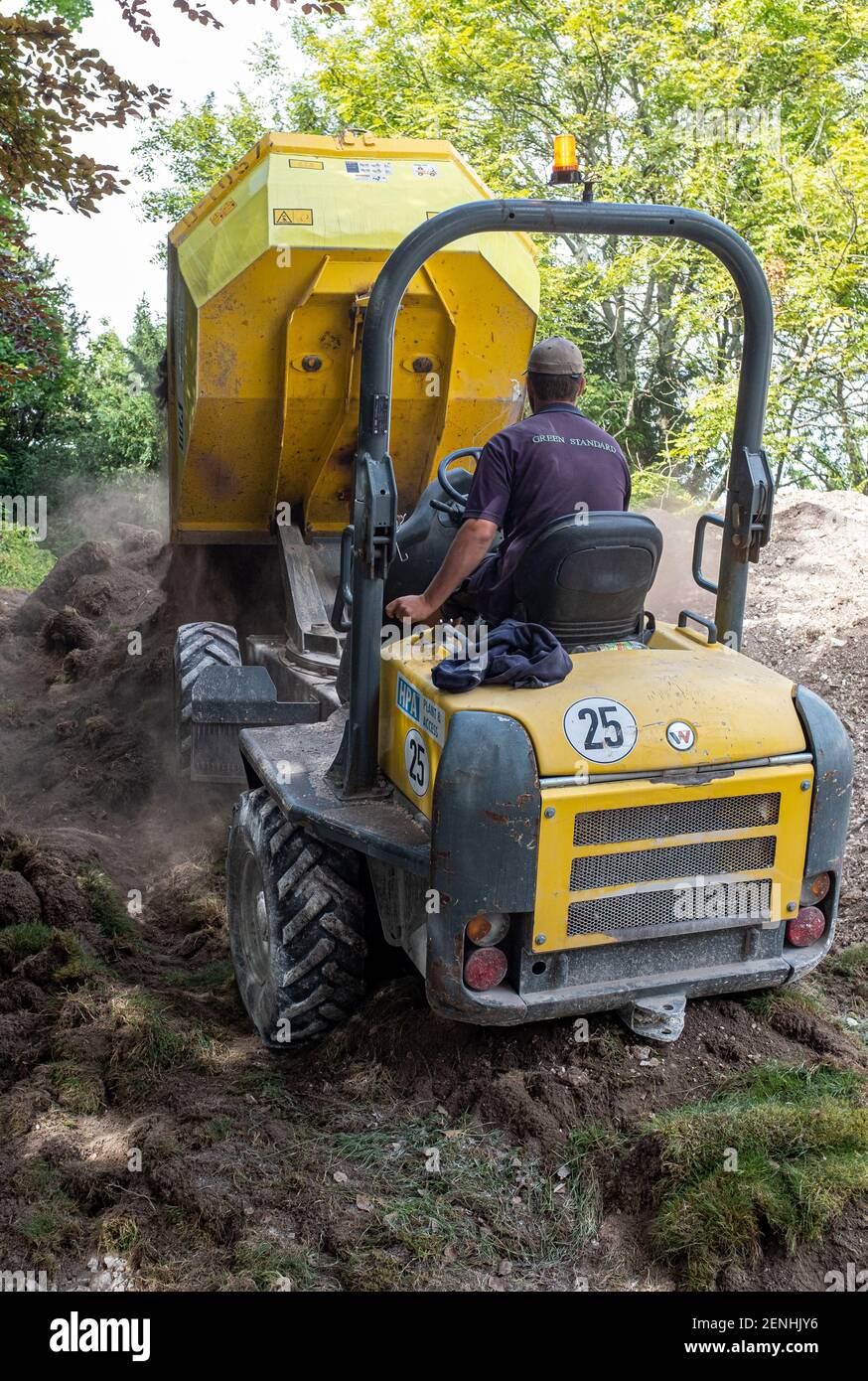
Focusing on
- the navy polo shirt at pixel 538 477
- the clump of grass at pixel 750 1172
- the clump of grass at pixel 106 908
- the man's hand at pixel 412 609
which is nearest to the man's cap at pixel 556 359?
the navy polo shirt at pixel 538 477

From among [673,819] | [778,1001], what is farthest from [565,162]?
[778,1001]

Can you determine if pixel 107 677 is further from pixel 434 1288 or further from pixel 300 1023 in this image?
pixel 434 1288

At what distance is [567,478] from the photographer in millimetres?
3902

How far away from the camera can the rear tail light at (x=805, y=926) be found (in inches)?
159

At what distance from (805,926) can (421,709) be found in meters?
1.40

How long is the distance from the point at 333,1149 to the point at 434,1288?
0.60m

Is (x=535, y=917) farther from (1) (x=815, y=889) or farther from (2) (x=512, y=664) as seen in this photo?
(1) (x=815, y=889)

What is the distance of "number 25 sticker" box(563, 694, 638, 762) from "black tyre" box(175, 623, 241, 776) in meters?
3.34

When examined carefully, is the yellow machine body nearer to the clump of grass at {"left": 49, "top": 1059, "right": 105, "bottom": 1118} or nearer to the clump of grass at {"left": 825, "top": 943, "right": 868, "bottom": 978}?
the clump of grass at {"left": 825, "top": 943, "right": 868, "bottom": 978}

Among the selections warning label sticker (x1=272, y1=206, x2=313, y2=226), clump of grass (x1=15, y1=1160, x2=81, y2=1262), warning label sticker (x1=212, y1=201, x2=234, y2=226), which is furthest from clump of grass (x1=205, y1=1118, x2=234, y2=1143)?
warning label sticker (x1=212, y1=201, x2=234, y2=226)

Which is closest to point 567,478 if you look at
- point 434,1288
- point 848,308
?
point 434,1288

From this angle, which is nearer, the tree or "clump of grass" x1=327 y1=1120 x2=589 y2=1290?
"clump of grass" x1=327 y1=1120 x2=589 y2=1290

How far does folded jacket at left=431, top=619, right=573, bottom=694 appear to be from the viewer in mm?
3682

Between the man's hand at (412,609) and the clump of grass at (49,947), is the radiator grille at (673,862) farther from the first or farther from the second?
the clump of grass at (49,947)
